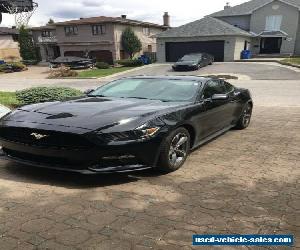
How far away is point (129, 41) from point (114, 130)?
4034 cm

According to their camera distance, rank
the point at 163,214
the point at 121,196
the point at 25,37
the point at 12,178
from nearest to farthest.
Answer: the point at 163,214 → the point at 121,196 → the point at 12,178 → the point at 25,37

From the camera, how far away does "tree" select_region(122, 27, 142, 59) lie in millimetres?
42906

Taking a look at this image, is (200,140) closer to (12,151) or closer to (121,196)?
Result: (121,196)

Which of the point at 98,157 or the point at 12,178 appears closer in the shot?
the point at 98,157

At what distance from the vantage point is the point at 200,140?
18.5 ft

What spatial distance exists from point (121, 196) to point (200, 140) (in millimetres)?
2102

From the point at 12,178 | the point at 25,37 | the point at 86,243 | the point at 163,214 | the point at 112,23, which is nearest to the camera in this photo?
the point at 86,243

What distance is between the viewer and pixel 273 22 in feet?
137

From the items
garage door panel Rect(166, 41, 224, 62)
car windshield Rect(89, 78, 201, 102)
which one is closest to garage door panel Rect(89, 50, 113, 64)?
garage door panel Rect(166, 41, 224, 62)

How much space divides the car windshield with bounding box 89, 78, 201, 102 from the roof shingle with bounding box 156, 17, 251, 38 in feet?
105

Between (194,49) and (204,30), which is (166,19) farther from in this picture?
(194,49)

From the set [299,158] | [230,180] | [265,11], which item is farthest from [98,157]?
[265,11]

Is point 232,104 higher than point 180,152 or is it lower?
higher

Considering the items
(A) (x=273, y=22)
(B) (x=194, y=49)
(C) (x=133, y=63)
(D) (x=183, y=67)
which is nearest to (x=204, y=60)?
(D) (x=183, y=67)
